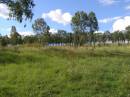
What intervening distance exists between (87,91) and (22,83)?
2.97 meters

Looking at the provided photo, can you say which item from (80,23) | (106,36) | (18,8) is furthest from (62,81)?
(106,36)

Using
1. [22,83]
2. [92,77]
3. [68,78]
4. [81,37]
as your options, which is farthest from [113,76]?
[81,37]

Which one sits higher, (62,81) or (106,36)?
(106,36)

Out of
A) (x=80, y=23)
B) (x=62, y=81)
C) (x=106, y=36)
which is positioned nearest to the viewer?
(x=62, y=81)

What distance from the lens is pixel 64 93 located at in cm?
1230

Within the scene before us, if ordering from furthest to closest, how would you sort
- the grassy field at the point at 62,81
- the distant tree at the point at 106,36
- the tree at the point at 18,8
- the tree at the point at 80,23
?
the distant tree at the point at 106,36, the tree at the point at 80,23, the tree at the point at 18,8, the grassy field at the point at 62,81

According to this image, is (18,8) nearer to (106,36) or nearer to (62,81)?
(62,81)

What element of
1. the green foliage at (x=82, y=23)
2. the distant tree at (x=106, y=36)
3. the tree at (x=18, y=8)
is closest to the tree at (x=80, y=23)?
the green foliage at (x=82, y=23)

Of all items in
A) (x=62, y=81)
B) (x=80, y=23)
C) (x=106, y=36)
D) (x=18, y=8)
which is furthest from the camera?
(x=106, y=36)

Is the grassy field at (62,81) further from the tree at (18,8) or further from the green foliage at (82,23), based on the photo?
the green foliage at (82,23)

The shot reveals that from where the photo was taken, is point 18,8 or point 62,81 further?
point 18,8

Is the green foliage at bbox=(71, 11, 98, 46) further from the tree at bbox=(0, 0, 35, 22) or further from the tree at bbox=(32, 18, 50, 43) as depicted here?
the tree at bbox=(0, 0, 35, 22)

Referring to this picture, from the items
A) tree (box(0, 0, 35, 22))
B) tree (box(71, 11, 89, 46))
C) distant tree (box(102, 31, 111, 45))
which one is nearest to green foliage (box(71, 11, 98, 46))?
tree (box(71, 11, 89, 46))

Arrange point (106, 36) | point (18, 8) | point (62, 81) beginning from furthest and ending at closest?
point (106, 36), point (18, 8), point (62, 81)
